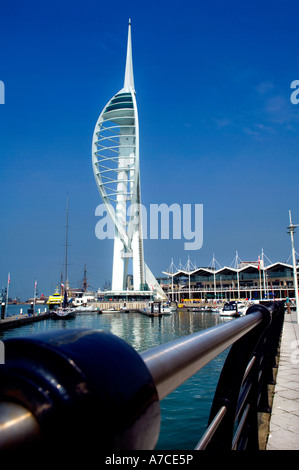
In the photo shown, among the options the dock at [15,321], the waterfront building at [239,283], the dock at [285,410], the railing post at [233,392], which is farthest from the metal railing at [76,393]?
the waterfront building at [239,283]

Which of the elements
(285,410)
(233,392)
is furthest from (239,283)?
(233,392)

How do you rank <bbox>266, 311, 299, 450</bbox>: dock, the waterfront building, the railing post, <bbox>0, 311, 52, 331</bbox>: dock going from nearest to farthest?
the railing post
<bbox>266, 311, 299, 450</bbox>: dock
<bbox>0, 311, 52, 331</bbox>: dock
the waterfront building

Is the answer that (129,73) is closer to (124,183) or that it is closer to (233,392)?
(124,183)

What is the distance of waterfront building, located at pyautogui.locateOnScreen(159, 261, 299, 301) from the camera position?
6588 cm

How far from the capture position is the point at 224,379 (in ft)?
5.08

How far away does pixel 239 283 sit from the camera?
7181 cm

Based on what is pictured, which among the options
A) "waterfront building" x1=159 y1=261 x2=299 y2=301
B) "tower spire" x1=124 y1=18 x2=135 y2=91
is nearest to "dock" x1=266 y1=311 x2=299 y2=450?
"waterfront building" x1=159 y1=261 x2=299 y2=301

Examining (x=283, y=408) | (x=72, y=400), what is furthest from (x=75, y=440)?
(x=283, y=408)

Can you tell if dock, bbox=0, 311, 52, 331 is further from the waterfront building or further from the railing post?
the waterfront building
